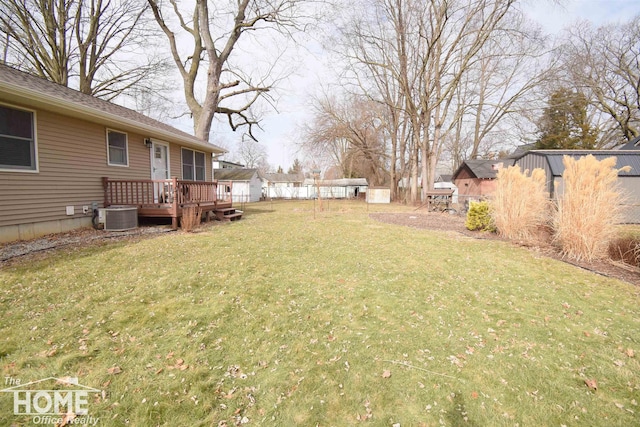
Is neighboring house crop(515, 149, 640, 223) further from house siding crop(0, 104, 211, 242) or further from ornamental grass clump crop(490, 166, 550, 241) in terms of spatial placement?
house siding crop(0, 104, 211, 242)

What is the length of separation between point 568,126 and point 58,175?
31.1 metres

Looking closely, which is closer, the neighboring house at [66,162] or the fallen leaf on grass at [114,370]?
the fallen leaf on grass at [114,370]

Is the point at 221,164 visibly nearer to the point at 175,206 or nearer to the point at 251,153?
the point at 251,153

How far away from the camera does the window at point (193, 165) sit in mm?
11289

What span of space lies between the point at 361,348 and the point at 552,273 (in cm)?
415

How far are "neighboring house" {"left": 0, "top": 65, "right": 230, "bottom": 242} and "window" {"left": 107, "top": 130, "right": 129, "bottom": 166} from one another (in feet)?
0.08

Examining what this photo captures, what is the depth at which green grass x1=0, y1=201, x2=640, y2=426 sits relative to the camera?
1.93 m

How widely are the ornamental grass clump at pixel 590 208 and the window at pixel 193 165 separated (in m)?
12.1

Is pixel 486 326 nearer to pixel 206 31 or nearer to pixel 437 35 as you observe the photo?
pixel 206 31

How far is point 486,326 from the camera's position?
3.02 meters

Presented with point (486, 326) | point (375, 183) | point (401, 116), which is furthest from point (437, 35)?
point (375, 183)

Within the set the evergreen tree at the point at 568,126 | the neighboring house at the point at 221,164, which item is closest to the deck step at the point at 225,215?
the neighboring house at the point at 221,164

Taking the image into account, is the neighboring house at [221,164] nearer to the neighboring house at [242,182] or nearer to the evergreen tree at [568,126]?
the neighboring house at [242,182]

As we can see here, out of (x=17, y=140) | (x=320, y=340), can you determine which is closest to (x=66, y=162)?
(x=17, y=140)
